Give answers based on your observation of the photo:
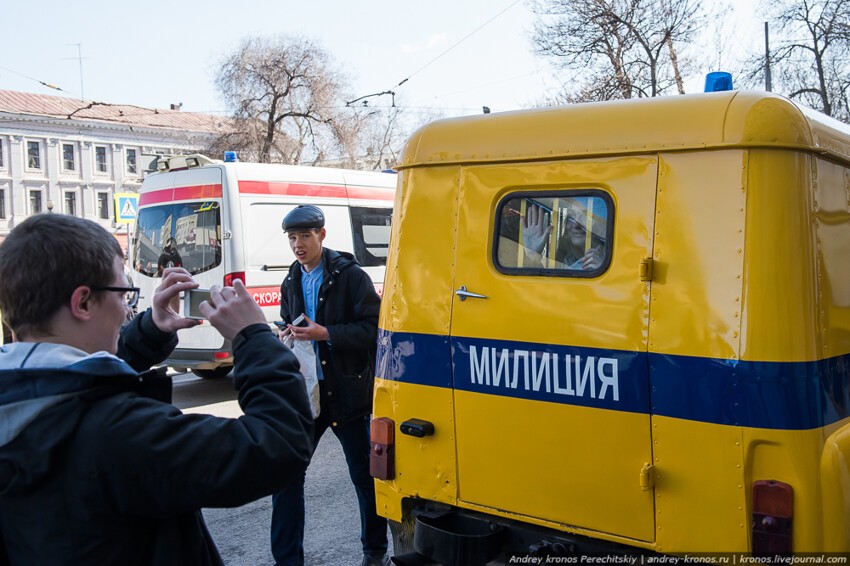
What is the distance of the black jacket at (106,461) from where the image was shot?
142 cm

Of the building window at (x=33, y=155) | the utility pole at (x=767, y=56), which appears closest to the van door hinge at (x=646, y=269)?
the utility pole at (x=767, y=56)

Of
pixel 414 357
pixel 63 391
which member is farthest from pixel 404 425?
pixel 63 391

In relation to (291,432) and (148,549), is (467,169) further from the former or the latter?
(148,549)

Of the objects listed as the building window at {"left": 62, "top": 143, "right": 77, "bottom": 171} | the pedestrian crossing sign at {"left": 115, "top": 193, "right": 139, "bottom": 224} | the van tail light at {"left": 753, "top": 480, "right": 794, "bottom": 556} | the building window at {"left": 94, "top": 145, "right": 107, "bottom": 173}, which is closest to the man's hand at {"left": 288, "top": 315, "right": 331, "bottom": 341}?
the van tail light at {"left": 753, "top": 480, "right": 794, "bottom": 556}

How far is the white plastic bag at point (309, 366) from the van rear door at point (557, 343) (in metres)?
1.12

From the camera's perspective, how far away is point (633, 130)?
9.53 feet

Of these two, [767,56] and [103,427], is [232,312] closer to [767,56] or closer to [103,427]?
[103,427]

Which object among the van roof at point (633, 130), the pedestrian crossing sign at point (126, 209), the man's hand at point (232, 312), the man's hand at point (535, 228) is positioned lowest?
the man's hand at point (232, 312)

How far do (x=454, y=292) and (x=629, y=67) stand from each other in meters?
19.7

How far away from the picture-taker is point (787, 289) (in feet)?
8.45

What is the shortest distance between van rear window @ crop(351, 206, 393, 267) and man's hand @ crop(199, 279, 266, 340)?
9509 mm

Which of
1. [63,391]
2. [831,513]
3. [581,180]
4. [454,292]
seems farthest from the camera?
[454,292]

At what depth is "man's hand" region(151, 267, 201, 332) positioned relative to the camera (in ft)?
6.34

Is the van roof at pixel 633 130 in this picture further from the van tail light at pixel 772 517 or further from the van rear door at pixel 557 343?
the van tail light at pixel 772 517
